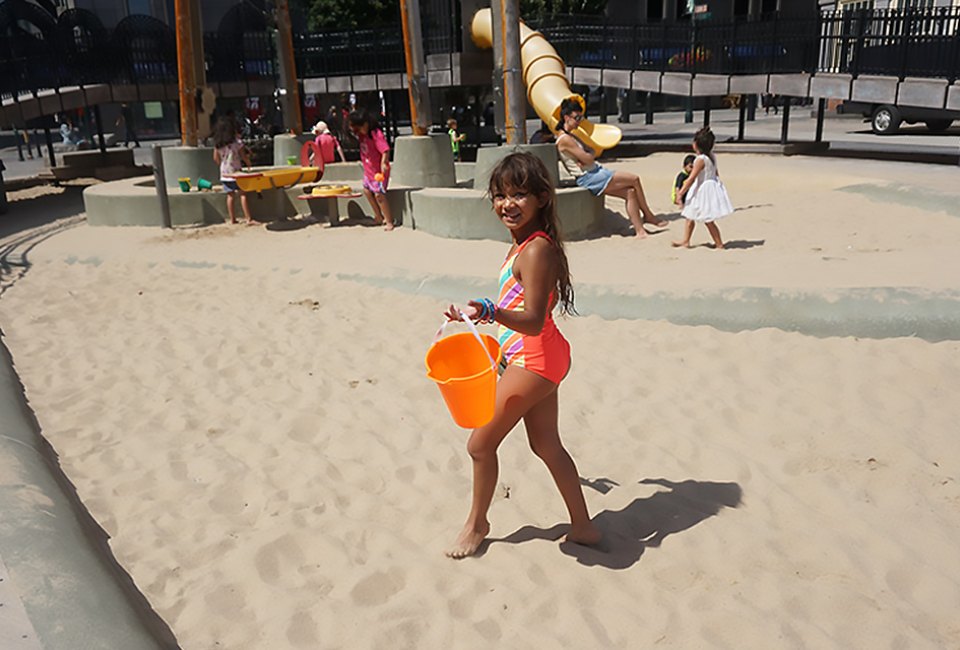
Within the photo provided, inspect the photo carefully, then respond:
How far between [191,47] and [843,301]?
1020cm

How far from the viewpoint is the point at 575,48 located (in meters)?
19.9

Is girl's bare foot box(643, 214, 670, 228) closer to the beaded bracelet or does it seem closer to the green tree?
the beaded bracelet

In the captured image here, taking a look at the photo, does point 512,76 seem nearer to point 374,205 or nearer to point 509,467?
point 374,205

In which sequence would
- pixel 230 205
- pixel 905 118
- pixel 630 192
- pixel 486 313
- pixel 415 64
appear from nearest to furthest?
1. pixel 486 313
2. pixel 630 192
3. pixel 230 205
4. pixel 415 64
5. pixel 905 118


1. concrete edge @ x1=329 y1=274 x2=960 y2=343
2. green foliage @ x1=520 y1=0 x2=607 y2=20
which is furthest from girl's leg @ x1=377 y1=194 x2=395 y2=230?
green foliage @ x1=520 y1=0 x2=607 y2=20

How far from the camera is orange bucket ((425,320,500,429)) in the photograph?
271 centimetres

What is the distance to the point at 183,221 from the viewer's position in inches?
437

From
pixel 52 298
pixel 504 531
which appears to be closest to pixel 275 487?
pixel 504 531

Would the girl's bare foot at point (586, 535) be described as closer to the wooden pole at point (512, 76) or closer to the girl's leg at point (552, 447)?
the girl's leg at point (552, 447)

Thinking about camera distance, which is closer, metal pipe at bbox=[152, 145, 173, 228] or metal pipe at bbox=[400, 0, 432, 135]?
metal pipe at bbox=[152, 145, 173, 228]

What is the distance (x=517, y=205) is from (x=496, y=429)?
824mm

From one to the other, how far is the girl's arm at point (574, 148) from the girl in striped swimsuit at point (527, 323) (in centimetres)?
643

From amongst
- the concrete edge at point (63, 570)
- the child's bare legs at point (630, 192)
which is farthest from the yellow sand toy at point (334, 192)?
the concrete edge at point (63, 570)

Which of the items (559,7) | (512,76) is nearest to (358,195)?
(512,76)
